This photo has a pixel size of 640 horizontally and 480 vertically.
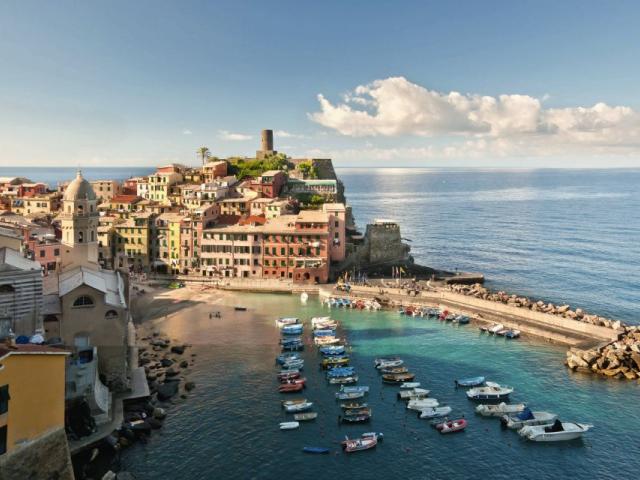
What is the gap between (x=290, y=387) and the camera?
51969 millimetres

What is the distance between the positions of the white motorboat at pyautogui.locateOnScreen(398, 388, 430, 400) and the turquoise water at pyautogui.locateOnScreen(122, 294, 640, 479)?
101 cm

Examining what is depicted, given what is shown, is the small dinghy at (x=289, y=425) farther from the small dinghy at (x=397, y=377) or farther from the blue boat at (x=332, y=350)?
the blue boat at (x=332, y=350)

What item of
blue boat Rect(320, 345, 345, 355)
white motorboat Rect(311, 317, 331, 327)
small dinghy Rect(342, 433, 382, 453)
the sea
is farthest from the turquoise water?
white motorboat Rect(311, 317, 331, 327)

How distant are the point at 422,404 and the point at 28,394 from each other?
33.0 metres

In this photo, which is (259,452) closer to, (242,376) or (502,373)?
(242,376)

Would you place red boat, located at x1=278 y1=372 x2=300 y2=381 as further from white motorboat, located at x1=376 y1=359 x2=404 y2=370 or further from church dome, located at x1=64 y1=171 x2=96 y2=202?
church dome, located at x1=64 y1=171 x2=96 y2=202

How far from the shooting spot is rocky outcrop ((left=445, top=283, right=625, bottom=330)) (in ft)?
233

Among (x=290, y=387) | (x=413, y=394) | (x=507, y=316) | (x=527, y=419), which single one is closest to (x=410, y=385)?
(x=413, y=394)

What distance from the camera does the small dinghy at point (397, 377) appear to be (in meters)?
54.4

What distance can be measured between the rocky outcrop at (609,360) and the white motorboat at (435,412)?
19.6 m

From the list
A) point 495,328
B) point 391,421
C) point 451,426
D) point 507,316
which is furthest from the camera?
point 507,316

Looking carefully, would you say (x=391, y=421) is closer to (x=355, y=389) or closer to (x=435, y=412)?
(x=435, y=412)

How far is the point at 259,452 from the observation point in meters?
41.3

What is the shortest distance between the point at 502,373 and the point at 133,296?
185 feet
